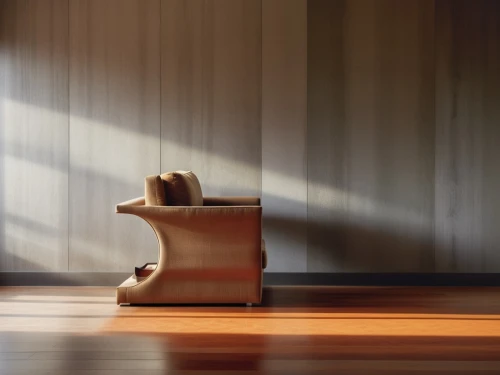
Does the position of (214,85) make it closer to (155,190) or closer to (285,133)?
(285,133)

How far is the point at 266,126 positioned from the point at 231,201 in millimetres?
771

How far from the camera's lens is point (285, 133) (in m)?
5.56

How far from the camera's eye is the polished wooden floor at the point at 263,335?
9.82 ft

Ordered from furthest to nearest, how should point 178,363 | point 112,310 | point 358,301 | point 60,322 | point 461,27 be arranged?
point 461,27 < point 358,301 < point 112,310 < point 60,322 < point 178,363

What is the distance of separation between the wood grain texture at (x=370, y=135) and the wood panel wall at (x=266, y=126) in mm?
13

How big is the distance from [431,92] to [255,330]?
2.94m

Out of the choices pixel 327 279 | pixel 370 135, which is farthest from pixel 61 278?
pixel 370 135

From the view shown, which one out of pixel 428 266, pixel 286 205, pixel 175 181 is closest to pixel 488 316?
pixel 428 266

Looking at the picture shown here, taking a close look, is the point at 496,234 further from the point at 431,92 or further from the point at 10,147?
the point at 10,147

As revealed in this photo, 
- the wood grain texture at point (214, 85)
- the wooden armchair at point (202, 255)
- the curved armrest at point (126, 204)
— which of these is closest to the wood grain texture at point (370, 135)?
the wood grain texture at point (214, 85)

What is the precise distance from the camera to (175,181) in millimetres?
4574

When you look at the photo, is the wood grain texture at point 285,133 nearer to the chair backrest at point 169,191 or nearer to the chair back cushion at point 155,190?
the chair backrest at point 169,191

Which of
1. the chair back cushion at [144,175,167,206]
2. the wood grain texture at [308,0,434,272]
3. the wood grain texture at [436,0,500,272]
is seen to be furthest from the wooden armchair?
the wood grain texture at [436,0,500,272]

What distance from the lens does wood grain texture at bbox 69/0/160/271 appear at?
5574mm
